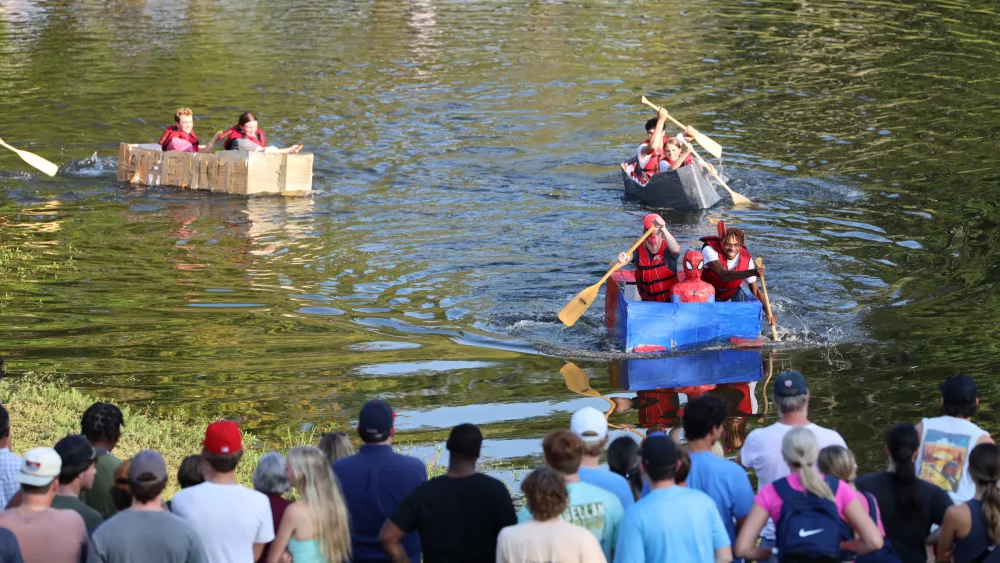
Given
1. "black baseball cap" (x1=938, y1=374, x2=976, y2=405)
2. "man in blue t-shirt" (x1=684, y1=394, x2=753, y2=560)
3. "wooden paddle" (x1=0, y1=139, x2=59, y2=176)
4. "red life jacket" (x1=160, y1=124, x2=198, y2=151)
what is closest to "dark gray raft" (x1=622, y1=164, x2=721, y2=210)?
"red life jacket" (x1=160, y1=124, x2=198, y2=151)

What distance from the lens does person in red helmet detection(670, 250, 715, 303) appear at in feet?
44.1

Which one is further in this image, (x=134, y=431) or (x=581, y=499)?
(x=134, y=431)

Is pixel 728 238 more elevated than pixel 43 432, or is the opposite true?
pixel 728 238

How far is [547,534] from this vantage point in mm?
5812

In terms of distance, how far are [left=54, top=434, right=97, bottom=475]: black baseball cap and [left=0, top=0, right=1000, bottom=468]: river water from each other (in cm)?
464

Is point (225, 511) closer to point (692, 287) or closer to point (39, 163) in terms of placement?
point (692, 287)

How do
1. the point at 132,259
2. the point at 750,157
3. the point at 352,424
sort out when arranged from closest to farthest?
1. the point at 352,424
2. the point at 132,259
3. the point at 750,157

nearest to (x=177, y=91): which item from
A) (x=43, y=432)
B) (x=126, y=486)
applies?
(x=43, y=432)

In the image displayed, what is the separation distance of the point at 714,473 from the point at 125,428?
5.72m

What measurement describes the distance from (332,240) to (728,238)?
711 centimetres

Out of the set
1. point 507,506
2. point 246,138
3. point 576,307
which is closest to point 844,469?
point 507,506

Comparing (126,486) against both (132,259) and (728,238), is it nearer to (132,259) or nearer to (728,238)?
(728,238)

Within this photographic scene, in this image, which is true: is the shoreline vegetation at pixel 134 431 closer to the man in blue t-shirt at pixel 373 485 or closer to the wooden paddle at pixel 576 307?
the man in blue t-shirt at pixel 373 485

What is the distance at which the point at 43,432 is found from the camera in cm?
1035
